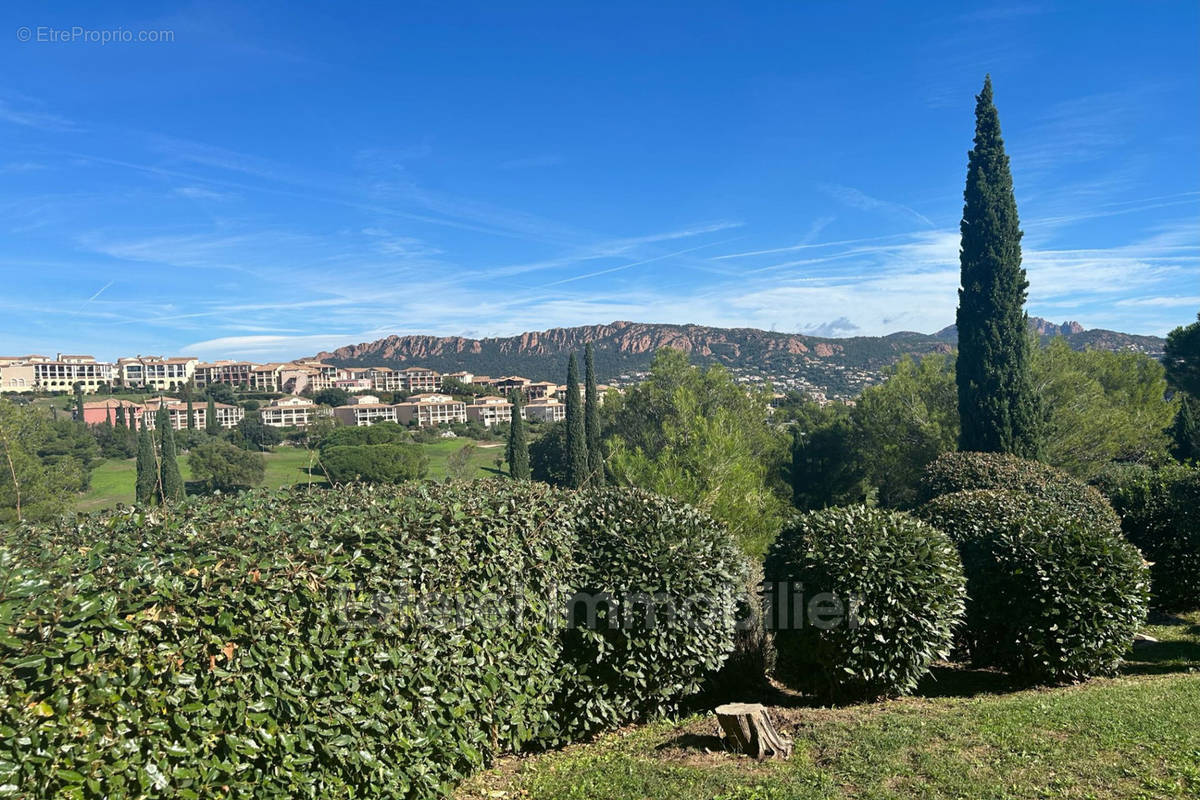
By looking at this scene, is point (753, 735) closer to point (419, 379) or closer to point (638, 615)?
point (638, 615)

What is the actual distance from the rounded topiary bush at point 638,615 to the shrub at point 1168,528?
22.4 ft

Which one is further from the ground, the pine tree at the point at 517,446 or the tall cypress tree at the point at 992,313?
the tall cypress tree at the point at 992,313

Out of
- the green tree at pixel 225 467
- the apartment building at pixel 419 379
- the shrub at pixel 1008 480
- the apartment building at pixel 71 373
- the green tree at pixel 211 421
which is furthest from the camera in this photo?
the apartment building at pixel 419 379

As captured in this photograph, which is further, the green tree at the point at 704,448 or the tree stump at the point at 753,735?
the green tree at the point at 704,448

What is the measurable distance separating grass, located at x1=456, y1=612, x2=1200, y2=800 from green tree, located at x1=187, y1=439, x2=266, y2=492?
41955mm

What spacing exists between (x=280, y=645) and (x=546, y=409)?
82.3 m

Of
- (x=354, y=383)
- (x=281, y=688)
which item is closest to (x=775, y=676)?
(x=281, y=688)

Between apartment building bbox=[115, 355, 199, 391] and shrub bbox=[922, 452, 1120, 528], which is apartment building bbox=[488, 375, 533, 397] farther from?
shrub bbox=[922, 452, 1120, 528]

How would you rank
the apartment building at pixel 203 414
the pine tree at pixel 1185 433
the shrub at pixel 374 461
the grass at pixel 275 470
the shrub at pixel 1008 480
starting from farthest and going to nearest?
the apartment building at pixel 203 414
the shrub at pixel 374 461
the grass at pixel 275 470
the pine tree at pixel 1185 433
the shrub at pixel 1008 480

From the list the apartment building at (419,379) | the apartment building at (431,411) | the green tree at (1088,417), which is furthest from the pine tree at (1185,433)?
the apartment building at (419,379)

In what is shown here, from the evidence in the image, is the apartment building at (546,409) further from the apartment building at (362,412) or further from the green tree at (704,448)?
the green tree at (704,448)

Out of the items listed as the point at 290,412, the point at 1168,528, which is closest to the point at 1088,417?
the point at 1168,528

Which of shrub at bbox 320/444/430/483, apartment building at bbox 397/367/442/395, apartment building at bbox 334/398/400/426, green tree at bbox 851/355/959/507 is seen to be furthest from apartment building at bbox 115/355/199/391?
green tree at bbox 851/355/959/507

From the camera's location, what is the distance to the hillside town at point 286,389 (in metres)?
70.9
